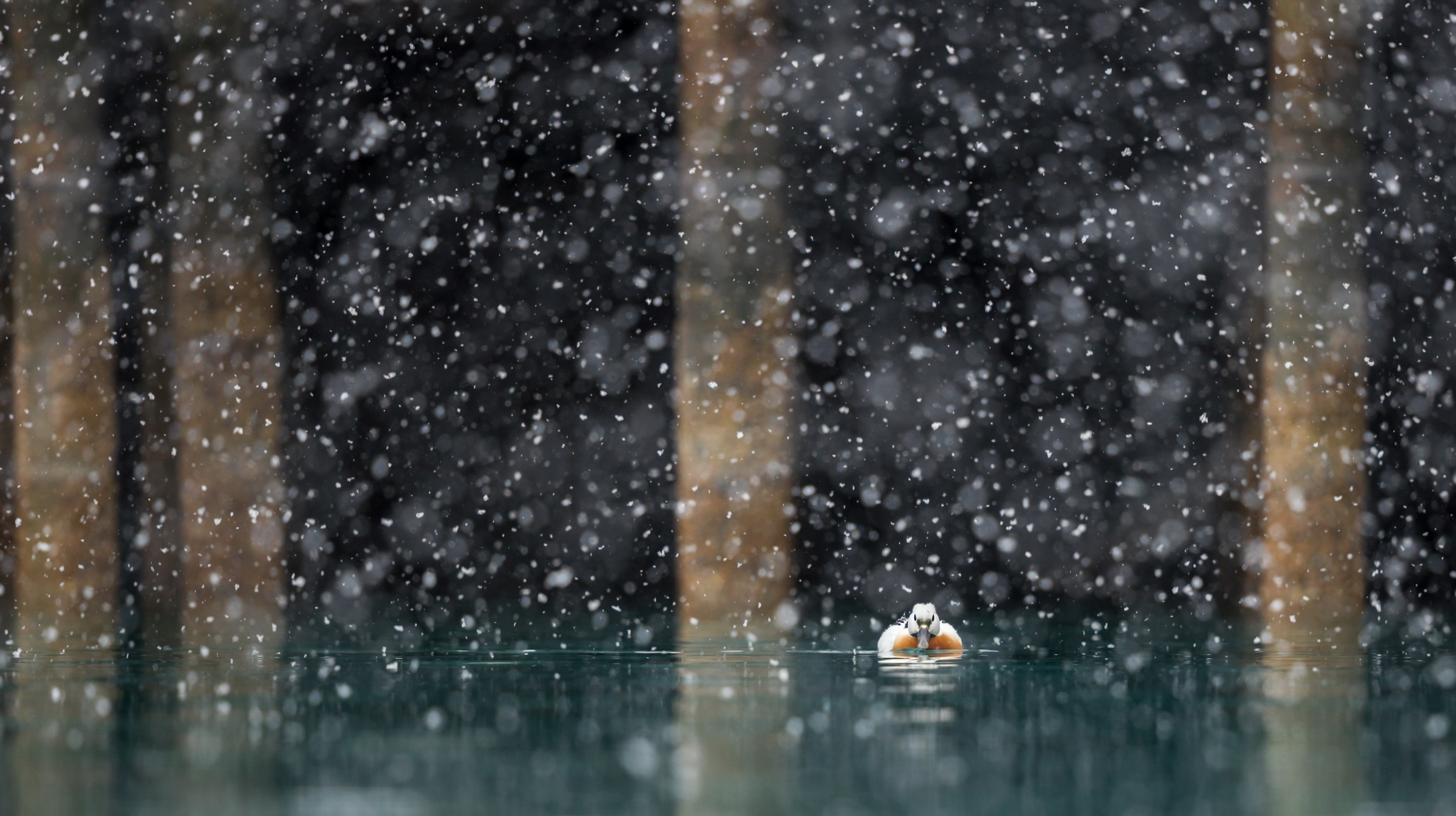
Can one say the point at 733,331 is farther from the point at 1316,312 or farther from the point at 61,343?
the point at 61,343

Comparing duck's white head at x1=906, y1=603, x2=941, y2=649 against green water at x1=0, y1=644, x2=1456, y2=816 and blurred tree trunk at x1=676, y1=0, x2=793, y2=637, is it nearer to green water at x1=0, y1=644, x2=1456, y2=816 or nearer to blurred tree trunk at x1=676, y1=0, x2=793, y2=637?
green water at x1=0, y1=644, x2=1456, y2=816

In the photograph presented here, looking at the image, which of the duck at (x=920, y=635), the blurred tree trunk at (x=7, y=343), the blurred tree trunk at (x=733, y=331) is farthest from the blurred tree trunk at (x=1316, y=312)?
the blurred tree trunk at (x=7, y=343)

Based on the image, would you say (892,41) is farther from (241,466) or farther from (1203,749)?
(1203,749)

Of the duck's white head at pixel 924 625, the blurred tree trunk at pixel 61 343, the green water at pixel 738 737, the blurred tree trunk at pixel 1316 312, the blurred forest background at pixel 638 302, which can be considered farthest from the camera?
the blurred tree trunk at pixel 61 343

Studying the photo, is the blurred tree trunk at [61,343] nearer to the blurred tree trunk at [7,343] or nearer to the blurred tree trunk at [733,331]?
the blurred tree trunk at [7,343]

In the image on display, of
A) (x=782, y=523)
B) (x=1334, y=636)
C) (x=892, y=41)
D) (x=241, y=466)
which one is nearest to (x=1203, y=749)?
(x=1334, y=636)

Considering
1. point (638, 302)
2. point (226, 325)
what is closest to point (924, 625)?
point (638, 302)
